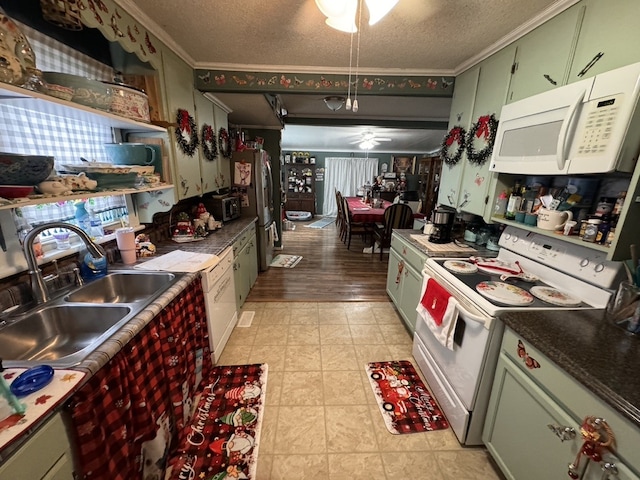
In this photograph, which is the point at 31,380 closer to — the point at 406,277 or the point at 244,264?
the point at 244,264

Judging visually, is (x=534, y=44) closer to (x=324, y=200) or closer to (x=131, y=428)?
(x=131, y=428)

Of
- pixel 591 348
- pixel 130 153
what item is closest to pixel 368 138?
pixel 130 153

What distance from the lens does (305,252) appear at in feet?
15.9

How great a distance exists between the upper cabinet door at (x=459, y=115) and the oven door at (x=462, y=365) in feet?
3.31

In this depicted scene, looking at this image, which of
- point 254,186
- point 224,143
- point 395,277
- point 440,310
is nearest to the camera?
point 440,310

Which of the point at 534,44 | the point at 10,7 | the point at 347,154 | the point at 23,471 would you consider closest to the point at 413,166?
the point at 347,154

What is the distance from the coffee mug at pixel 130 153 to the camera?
1.72 meters

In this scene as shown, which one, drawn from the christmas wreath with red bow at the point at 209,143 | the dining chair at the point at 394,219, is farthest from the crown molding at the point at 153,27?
the dining chair at the point at 394,219

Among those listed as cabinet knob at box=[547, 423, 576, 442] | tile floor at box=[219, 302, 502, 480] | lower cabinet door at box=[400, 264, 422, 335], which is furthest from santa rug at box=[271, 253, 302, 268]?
cabinet knob at box=[547, 423, 576, 442]

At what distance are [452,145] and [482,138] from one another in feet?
1.38

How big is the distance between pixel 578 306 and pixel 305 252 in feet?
12.7

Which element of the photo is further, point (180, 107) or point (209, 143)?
point (209, 143)

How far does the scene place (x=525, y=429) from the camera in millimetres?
1097

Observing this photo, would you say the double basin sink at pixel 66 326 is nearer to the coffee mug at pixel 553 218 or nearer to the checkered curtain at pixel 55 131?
the checkered curtain at pixel 55 131
